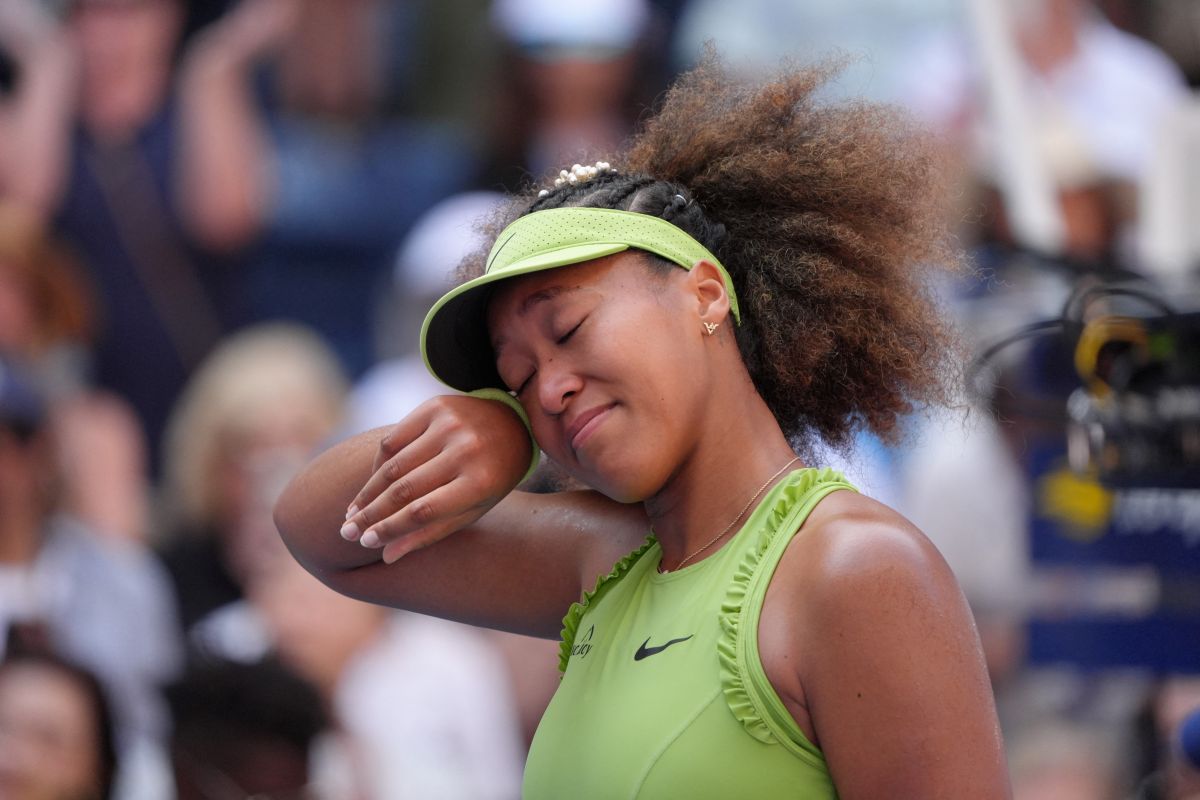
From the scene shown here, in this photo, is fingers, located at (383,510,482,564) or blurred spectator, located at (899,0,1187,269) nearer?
fingers, located at (383,510,482,564)

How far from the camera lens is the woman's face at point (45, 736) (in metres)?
4.44

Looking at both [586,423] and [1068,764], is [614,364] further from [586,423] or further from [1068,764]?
[1068,764]

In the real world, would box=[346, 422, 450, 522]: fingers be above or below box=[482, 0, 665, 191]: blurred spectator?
above

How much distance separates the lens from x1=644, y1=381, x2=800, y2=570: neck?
6.36 ft

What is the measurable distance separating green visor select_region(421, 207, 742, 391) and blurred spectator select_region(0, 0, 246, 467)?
3819 millimetres

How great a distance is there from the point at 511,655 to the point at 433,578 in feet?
9.94

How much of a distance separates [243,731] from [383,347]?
193 centimetres

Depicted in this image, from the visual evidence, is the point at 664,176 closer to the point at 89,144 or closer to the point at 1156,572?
the point at 1156,572

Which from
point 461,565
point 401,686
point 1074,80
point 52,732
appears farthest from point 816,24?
point 461,565

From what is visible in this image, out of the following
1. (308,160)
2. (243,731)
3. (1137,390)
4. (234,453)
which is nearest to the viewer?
(1137,390)

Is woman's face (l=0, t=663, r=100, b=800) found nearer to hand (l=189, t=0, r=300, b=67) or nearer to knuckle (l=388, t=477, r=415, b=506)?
hand (l=189, t=0, r=300, b=67)

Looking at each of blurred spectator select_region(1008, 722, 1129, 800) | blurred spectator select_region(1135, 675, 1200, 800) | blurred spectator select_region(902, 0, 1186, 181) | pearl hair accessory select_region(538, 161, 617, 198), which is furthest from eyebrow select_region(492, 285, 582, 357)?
blurred spectator select_region(902, 0, 1186, 181)

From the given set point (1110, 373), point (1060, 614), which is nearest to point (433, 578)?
point (1110, 373)

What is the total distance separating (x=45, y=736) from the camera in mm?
4500
